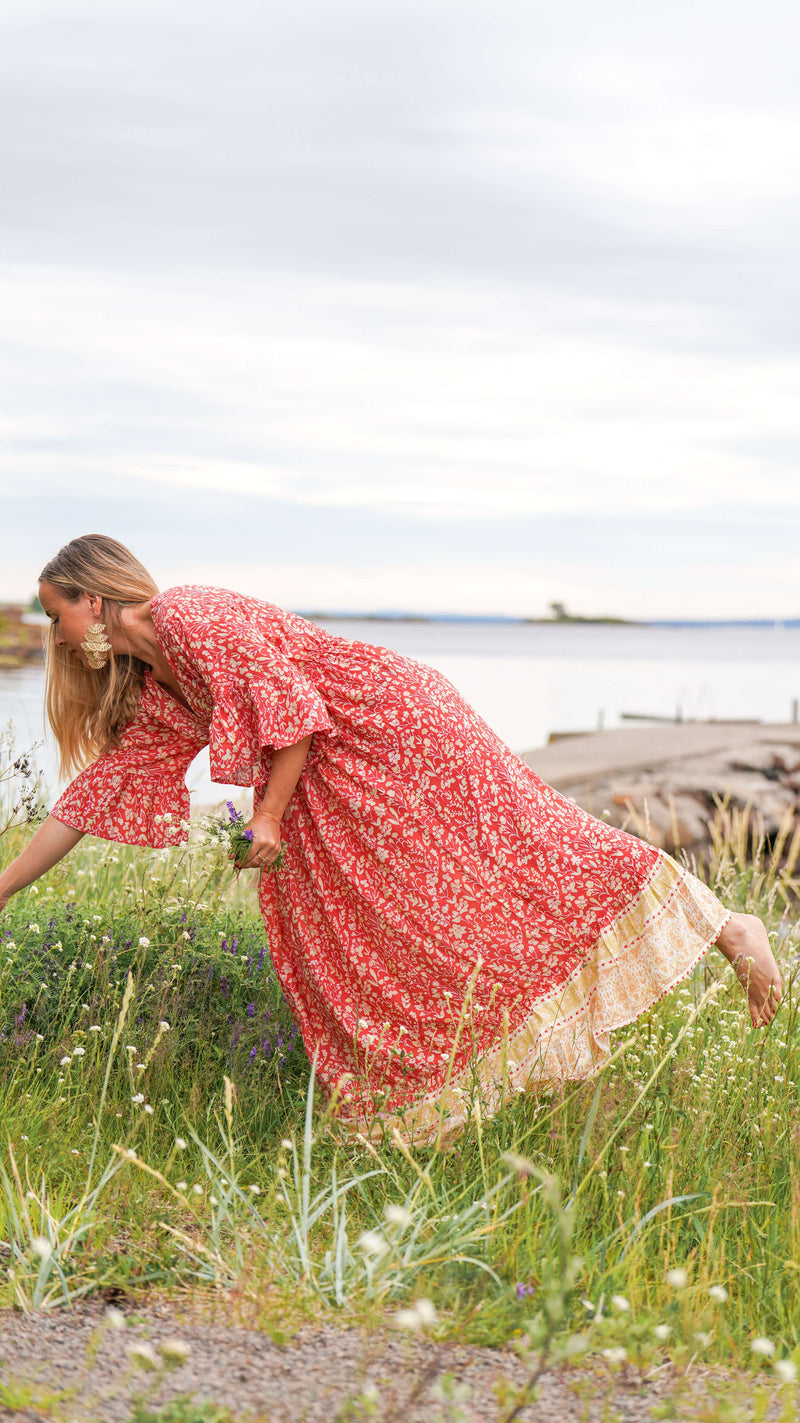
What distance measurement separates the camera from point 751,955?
3684 millimetres

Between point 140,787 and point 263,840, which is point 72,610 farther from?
point 263,840

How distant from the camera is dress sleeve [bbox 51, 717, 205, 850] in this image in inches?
146

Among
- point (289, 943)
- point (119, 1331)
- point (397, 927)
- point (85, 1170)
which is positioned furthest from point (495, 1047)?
point (119, 1331)

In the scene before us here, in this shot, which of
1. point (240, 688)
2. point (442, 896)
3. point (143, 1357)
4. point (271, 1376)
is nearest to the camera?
point (143, 1357)

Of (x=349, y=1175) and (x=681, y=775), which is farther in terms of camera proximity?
(x=681, y=775)

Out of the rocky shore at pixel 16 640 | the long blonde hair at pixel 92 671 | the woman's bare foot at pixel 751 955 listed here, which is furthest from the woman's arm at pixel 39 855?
the rocky shore at pixel 16 640

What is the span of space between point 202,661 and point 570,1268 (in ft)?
6.56

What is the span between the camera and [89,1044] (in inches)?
149

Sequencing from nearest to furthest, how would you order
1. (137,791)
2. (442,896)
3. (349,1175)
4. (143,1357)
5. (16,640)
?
(143,1357) < (349,1175) < (442,896) < (137,791) < (16,640)

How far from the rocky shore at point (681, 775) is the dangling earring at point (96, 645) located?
649 cm

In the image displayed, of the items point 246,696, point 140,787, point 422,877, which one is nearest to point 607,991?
point 422,877

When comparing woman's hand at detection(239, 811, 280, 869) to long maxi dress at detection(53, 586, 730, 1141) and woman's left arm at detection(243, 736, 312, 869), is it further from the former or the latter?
long maxi dress at detection(53, 586, 730, 1141)

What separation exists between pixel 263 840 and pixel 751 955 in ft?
4.79

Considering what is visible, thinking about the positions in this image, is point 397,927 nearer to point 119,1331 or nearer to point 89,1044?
point 89,1044
